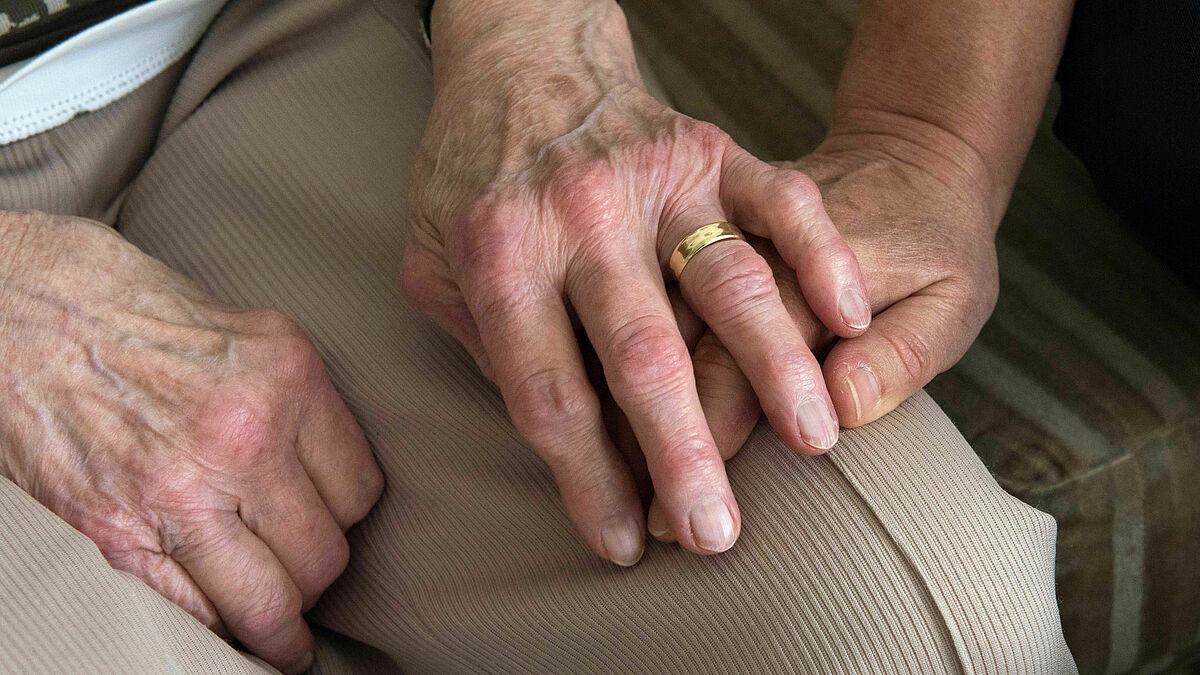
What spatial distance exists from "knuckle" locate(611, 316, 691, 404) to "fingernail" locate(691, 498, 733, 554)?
8cm

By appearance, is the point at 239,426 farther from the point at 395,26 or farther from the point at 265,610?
the point at 395,26

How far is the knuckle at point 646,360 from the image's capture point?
2.02 ft

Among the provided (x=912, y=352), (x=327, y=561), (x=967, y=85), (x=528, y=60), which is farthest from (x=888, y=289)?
(x=327, y=561)

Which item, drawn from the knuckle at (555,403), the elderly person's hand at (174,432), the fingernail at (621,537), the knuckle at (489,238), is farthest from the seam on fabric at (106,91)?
the fingernail at (621,537)

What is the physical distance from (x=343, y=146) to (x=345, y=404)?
267 millimetres

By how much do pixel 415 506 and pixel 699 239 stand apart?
33 cm

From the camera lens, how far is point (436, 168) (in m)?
0.79

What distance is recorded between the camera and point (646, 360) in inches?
24.4

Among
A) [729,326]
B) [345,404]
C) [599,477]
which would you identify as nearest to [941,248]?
[729,326]

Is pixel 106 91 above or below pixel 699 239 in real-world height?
above

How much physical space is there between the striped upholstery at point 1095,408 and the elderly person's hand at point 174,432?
67cm

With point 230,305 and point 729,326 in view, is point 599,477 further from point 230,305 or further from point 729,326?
point 230,305

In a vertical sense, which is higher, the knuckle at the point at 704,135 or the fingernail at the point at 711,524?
the knuckle at the point at 704,135

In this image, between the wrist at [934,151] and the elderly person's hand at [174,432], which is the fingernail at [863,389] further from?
the elderly person's hand at [174,432]
